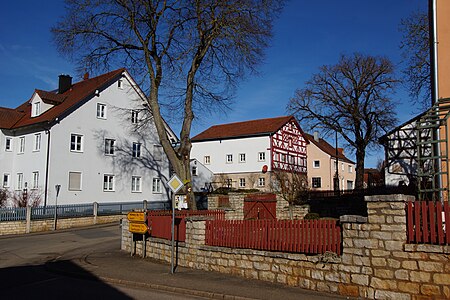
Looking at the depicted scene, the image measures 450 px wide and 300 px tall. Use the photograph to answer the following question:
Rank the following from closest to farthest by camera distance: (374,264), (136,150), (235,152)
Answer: (374,264) → (136,150) → (235,152)

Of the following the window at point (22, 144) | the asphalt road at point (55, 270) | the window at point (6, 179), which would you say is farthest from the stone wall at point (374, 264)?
the window at point (6, 179)

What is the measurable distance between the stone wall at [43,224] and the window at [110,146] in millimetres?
7042

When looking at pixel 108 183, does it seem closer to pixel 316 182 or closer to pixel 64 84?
pixel 64 84

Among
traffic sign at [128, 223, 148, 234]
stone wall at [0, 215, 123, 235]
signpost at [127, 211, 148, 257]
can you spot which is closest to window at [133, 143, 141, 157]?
stone wall at [0, 215, 123, 235]

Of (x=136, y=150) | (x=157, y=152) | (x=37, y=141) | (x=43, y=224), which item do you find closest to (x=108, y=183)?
(x=136, y=150)

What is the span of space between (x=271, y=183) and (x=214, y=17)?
27971 millimetres

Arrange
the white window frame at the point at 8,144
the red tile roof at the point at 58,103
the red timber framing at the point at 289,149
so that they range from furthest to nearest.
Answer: the red timber framing at the point at 289,149 < the white window frame at the point at 8,144 < the red tile roof at the point at 58,103

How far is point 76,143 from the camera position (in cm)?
3269

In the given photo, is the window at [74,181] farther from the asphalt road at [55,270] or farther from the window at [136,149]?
Result: the asphalt road at [55,270]

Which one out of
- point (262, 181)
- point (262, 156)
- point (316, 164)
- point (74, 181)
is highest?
point (262, 156)

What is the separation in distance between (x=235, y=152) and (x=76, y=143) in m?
22.3

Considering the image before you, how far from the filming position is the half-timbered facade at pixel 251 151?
48312 millimetres

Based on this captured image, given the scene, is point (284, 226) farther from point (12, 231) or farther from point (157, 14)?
point (12, 231)

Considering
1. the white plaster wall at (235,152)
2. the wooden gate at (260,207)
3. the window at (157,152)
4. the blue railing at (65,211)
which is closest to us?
the blue railing at (65,211)
